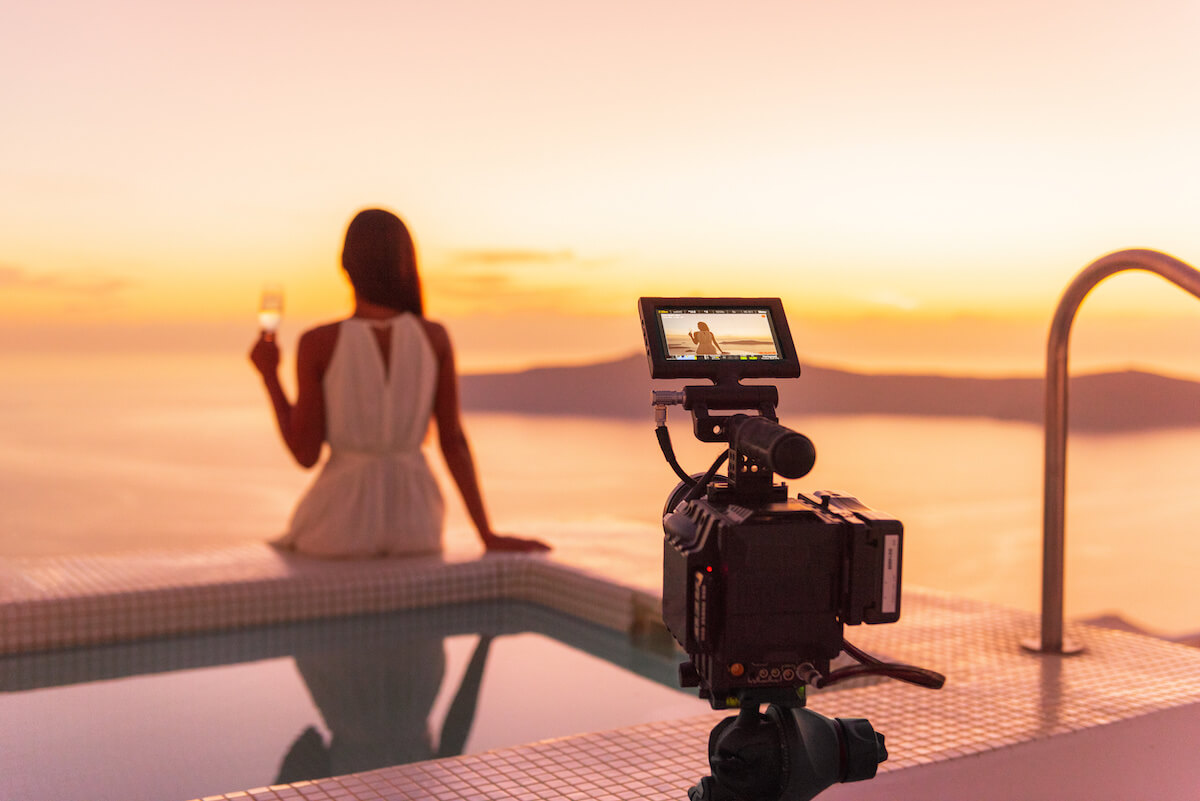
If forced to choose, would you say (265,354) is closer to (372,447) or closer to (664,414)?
(372,447)

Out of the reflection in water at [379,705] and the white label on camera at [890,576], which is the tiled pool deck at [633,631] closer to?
the reflection in water at [379,705]

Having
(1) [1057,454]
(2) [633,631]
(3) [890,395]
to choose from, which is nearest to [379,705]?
(2) [633,631]

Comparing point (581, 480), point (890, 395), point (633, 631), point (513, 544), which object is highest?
point (513, 544)

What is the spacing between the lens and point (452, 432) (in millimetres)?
3615

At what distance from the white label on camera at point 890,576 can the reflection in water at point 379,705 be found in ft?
5.19

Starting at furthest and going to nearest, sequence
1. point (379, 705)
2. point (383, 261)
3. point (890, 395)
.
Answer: point (890, 395)
point (383, 261)
point (379, 705)

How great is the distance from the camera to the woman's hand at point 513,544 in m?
3.65

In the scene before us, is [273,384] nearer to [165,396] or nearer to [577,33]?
[577,33]

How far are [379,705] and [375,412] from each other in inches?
46.3

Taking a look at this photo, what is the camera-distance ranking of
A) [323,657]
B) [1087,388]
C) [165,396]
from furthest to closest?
1. [1087,388]
2. [165,396]
3. [323,657]

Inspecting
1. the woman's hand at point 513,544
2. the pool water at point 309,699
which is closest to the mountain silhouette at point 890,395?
the woman's hand at point 513,544

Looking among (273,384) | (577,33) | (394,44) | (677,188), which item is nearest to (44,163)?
(394,44)

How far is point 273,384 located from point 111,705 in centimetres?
112

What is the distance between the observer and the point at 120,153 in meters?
7.57
